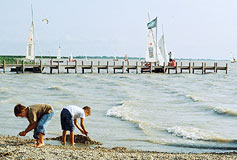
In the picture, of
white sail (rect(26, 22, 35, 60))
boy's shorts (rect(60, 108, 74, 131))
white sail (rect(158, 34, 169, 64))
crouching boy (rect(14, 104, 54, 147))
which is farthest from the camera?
white sail (rect(158, 34, 169, 64))

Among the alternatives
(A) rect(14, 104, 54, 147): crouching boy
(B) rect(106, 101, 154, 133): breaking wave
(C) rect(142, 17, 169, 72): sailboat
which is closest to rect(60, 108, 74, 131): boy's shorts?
(A) rect(14, 104, 54, 147): crouching boy

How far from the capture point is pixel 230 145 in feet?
31.5

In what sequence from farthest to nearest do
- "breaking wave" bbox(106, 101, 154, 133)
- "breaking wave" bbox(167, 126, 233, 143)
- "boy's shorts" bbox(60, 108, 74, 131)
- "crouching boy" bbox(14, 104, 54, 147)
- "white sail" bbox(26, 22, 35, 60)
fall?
"white sail" bbox(26, 22, 35, 60) < "breaking wave" bbox(106, 101, 154, 133) < "breaking wave" bbox(167, 126, 233, 143) < "boy's shorts" bbox(60, 108, 74, 131) < "crouching boy" bbox(14, 104, 54, 147)

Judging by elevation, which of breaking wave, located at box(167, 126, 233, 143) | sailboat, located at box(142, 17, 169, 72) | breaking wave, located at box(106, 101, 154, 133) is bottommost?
breaking wave, located at box(167, 126, 233, 143)

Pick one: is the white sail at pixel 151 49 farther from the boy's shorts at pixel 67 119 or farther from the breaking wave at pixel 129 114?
the boy's shorts at pixel 67 119

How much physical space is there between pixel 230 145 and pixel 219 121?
382cm

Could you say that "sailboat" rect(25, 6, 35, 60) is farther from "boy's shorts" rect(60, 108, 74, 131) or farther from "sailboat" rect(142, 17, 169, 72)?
"boy's shorts" rect(60, 108, 74, 131)

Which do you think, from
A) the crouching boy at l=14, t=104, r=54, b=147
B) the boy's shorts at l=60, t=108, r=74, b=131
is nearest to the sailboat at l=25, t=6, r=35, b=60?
the boy's shorts at l=60, t=108, r=74, b=131

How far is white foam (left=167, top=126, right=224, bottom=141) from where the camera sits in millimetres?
10250

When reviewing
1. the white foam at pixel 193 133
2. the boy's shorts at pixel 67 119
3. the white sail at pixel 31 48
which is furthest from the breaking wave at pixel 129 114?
the white sail at pixel 31 48

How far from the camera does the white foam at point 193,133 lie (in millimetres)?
10250

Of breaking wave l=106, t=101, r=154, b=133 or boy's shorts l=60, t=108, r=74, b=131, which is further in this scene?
breaking wave l=106, t=101, r=154, b=133

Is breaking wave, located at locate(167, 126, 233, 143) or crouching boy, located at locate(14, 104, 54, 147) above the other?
crouching boy, located at locate(14, 104, 54, 147)

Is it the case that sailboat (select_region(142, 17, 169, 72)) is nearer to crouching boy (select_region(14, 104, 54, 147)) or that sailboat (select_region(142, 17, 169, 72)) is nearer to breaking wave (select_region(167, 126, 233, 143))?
breaking wave (select_region(167, 126, 233, 143))
